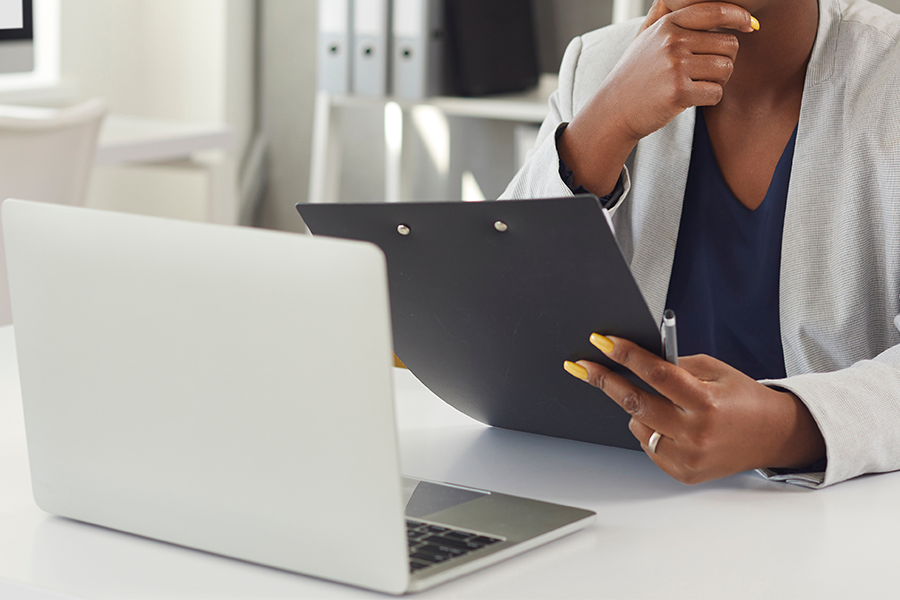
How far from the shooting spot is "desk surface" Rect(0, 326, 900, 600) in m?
0.53

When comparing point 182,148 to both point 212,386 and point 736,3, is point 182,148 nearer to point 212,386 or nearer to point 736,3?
point 736,3

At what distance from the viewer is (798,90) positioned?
Answer: 3.49ft

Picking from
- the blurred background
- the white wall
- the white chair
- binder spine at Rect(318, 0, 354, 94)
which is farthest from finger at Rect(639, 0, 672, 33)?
the white wall

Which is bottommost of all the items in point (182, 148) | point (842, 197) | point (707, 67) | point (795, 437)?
point (182, 148)

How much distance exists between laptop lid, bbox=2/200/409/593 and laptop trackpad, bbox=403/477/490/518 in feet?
0.33

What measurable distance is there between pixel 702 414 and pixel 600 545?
0.37 feet

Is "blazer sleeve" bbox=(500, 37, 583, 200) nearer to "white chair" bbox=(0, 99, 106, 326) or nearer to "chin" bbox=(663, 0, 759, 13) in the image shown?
"chin" bbox=(663, 0, 759, 13)

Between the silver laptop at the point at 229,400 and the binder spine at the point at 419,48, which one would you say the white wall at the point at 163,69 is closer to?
the binder spine at the point at 419,48

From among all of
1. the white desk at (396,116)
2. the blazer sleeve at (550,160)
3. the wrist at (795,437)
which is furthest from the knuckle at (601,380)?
the white desk at (396,116)

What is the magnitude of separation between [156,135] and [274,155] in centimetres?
116

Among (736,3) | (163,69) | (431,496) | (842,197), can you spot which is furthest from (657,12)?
(163,69)

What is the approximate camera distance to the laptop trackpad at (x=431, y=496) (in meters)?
0.62

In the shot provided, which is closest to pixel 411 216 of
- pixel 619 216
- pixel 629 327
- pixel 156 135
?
pixel 629 327

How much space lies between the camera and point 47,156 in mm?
1891
